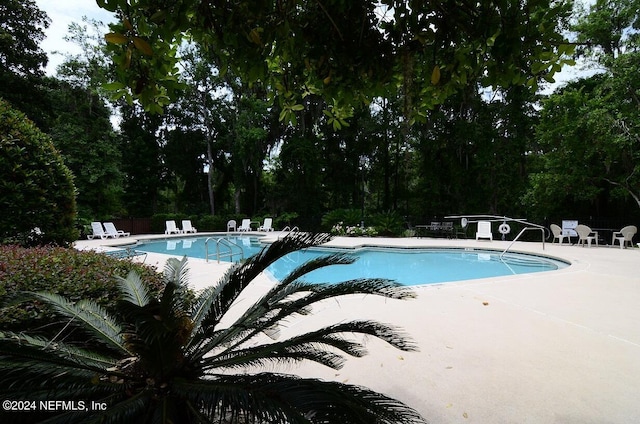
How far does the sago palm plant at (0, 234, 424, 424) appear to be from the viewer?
1.34m

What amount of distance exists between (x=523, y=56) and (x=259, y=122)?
2064cm

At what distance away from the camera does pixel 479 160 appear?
1836 centimetres

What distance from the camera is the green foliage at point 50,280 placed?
7.70 ft

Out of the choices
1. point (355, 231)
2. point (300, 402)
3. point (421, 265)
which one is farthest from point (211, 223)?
point (300, 402)

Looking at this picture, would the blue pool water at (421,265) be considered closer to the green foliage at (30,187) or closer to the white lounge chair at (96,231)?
the white lounge chair at (96,231)

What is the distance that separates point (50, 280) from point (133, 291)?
829 millimetres

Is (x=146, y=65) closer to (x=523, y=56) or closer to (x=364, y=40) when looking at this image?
(x=364, y=40)

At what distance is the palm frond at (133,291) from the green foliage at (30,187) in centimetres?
334

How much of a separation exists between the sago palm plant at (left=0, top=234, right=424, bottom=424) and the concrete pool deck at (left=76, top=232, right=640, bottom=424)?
833mm

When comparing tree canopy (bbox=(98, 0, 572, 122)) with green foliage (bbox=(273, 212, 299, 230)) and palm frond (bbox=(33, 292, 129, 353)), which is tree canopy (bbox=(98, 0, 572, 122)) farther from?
green foliage (bbox=(273, 212, 299, 230))

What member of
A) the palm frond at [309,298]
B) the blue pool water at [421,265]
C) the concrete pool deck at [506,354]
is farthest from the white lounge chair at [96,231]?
the palm frond at [309,298]

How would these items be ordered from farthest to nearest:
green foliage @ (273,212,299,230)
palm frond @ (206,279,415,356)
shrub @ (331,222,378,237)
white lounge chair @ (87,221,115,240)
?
green foliage @ (273,212,299,230)
shrub @ (331,222,378,237)
white lounge chair @ (87,221,115,240)
palm frond @ (206,279,415,356)

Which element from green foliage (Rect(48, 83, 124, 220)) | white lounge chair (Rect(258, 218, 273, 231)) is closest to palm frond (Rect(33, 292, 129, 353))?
green foliage (Rect(48, 83, 124, 220))

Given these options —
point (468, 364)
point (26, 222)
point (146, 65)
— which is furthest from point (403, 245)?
point (146, 65)
